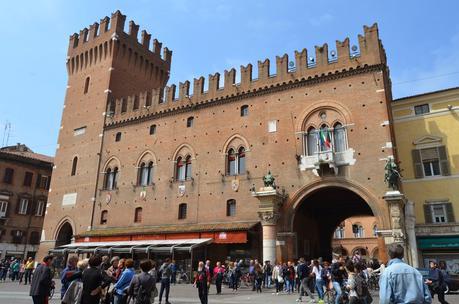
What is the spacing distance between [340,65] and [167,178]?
1274 centimetres

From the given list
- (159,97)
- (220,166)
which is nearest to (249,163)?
(220,166)

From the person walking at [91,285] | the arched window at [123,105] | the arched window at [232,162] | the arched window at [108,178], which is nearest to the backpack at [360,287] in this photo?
the person walking at [91,285]

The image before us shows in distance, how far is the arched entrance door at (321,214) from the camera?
22.1 metres

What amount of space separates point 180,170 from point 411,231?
45.8ft

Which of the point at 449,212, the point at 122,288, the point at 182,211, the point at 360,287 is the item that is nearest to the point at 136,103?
the point at 182,211

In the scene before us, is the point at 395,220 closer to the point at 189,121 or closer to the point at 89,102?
the point at 189,121

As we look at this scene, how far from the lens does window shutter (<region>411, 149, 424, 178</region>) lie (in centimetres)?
2067

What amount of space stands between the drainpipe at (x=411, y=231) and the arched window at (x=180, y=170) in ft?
43.4

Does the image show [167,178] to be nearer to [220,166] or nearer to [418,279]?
[220,166]

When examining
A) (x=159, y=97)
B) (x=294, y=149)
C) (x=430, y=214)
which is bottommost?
(x=430, y=214)

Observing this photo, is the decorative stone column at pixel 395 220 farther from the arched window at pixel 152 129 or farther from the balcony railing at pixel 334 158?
the arched window at pixel 152 129

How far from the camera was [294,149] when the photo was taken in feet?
70.8

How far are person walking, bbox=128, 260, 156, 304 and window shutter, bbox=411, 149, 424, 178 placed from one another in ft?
59.5

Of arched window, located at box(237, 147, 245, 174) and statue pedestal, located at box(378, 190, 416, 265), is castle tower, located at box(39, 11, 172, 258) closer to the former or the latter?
arched window, located at box(237, 147, 245, 174)
